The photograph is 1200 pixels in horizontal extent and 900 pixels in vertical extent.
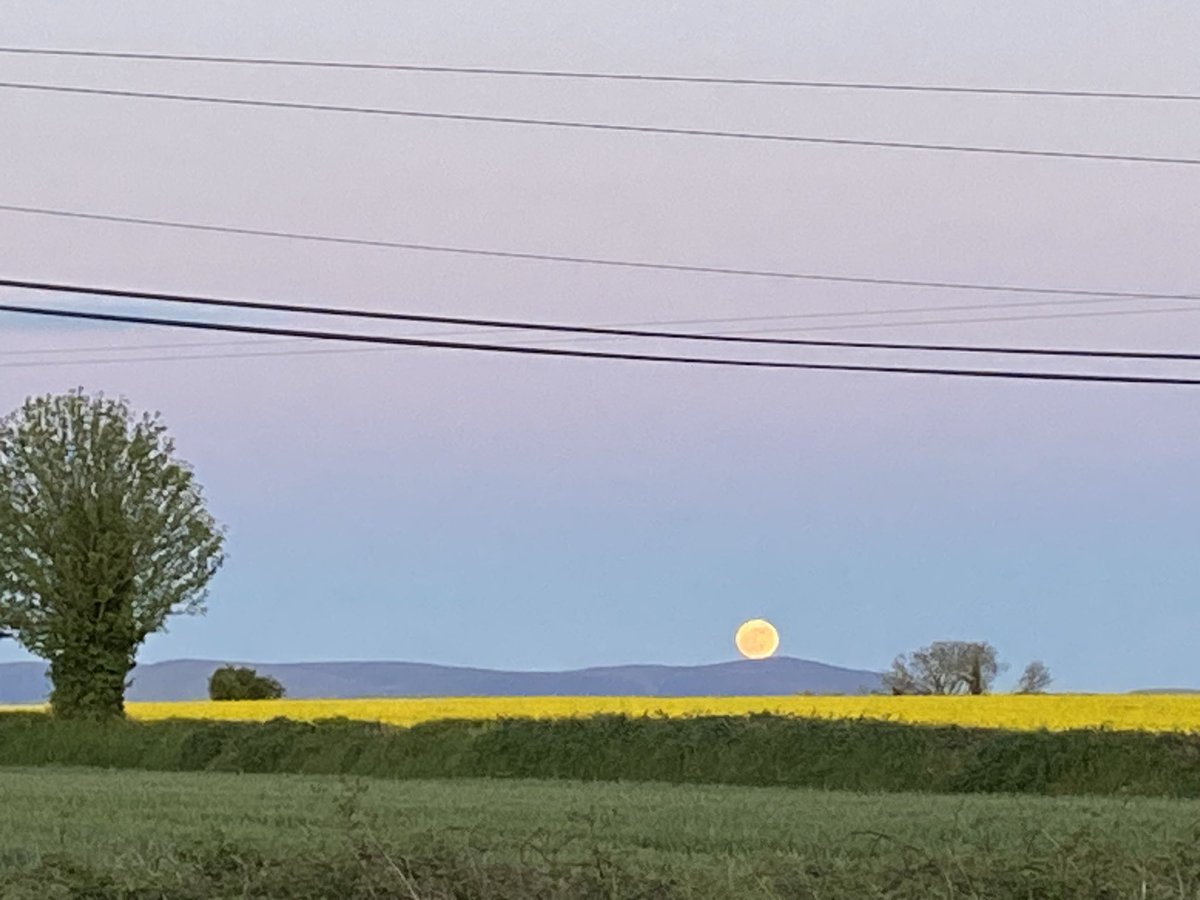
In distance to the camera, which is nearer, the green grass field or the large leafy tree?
the green grass field

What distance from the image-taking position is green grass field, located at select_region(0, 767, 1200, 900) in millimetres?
11789

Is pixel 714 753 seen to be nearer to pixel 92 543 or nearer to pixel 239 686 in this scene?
pixel 92 543

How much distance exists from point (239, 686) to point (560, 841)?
7210 cm

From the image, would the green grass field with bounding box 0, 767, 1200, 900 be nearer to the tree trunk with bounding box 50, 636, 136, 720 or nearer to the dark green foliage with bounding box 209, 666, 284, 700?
the tree trunk with bounding box 50, 636, 136, 720

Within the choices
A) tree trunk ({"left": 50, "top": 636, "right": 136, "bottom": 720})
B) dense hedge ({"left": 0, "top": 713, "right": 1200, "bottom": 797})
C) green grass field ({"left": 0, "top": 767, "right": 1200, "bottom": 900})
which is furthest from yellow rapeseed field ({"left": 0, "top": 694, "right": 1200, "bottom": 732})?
green grass field ({"left": 0, "top": 767, "right": 1200, "bottom": 900})

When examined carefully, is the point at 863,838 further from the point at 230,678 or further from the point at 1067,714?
the point at 230,678

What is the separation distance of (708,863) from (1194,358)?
9981 mm

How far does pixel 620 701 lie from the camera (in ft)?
227

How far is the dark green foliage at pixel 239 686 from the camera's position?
291 ft

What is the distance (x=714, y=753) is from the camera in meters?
42.8

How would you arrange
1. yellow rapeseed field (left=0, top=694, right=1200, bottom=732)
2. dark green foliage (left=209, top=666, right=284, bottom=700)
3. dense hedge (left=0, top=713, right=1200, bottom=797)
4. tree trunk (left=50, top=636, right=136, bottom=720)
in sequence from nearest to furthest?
dense hedge (left=0, top=713, right=1200, bottom=797) < yellow rapeseed field (left=0, top=694, right=1200, bottom=732) < tree trunk (left=50, top=636, right=136, bottom=720) < dark green foliage (left=209, top=666, right=284, bottom=700)

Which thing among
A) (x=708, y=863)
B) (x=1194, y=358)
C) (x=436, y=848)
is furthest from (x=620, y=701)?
(x=436, y=848)

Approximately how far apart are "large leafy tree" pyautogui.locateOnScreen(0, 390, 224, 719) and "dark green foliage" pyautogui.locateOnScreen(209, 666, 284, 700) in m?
21.2

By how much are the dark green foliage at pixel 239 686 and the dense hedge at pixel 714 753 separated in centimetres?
3573
